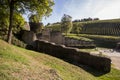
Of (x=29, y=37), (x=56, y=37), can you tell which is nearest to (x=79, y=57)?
(x=29, y=37)

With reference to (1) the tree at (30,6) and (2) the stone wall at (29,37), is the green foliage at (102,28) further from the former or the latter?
(1) the tree at (30,6)

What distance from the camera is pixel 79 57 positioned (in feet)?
73.0

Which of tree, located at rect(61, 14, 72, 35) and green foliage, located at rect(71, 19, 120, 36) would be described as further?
green foliage, located at rect(71, 19, 120, 36)

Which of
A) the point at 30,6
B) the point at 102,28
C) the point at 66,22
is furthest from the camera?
the point at 102,28

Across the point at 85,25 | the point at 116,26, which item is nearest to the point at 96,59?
the point at 116,26

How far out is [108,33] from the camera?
11025cm

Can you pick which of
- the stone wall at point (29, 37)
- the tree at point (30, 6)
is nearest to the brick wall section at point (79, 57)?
the tree at point (30, 6)

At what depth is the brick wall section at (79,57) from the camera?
2092 centimetres

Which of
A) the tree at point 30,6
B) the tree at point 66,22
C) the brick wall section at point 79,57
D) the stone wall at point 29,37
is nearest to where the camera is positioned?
the brick wall section at point 79,57

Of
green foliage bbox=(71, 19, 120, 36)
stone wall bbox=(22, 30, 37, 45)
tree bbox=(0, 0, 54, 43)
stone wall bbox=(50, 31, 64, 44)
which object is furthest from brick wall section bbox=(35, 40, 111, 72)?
green foliage bbox=(71, 19, 120, 36)

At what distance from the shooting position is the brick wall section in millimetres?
20922

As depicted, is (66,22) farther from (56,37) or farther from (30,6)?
(30,6)

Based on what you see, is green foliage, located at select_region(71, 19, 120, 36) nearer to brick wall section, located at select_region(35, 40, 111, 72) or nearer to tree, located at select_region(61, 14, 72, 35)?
tree, located at select_region(61, 14, 72, 35)

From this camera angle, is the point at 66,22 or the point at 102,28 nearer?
the point at 66,22
